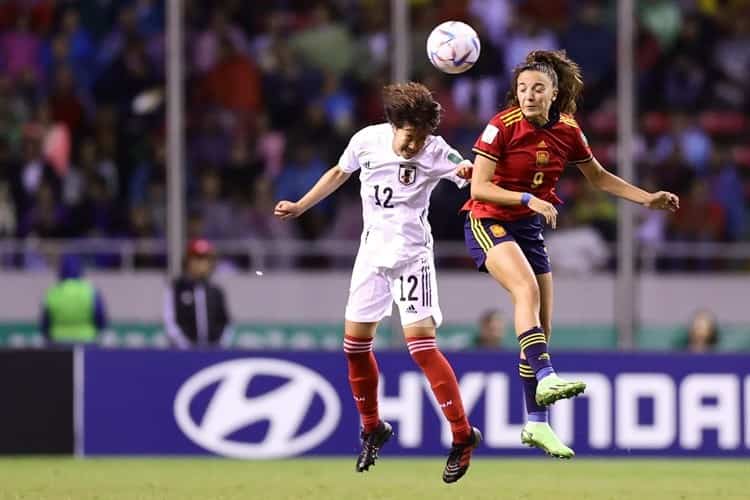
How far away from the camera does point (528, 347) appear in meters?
10.1

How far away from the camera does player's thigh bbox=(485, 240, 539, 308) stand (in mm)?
10188

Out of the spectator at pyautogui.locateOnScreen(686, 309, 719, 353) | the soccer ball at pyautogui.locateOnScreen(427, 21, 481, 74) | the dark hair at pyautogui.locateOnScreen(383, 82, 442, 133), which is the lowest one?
the spectator at pyautogui.locateOnScreen(686, 309, 719, 353)

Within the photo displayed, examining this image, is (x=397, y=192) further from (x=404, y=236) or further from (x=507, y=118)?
(x=507, y=118)

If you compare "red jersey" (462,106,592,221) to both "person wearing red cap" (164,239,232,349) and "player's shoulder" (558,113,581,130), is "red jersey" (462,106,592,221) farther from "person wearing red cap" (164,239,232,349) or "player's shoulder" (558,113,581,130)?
"person wearing red cap" (164,239,232,349)

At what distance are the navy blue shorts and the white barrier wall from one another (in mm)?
7644

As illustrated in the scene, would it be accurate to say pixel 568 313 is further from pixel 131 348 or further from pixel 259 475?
pixel 259 475

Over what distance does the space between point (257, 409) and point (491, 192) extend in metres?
5.71

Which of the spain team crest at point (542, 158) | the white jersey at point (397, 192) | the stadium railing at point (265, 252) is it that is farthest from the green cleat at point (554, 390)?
the stadium railing at point (265, 252)

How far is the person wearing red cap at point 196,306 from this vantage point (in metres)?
15.9

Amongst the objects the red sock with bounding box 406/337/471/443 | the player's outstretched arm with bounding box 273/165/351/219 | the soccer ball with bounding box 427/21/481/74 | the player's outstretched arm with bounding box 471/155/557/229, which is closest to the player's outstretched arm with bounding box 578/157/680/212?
the player's outstretched arm with bounding box 471/155/557/229

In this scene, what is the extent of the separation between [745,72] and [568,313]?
395 centimetres

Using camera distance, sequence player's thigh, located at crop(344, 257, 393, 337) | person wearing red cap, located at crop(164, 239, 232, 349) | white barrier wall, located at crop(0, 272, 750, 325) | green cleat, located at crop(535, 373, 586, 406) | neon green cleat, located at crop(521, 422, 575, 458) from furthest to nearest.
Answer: white barrier wall, located at crop(0, 272, 750, 325), person wearing red cap, located at crop(164, 239, 232, 349), player's thigh, located at crop(344, 257, 393, 337), neon green cleat, located at crop(521, 422, 575, 458), green cleat, located at crop(535, 373, 586, 406)

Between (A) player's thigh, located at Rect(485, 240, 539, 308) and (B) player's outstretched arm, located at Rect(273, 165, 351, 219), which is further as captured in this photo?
(B) player's outstretched arm, located at Rect(273, 165, 351, 219)

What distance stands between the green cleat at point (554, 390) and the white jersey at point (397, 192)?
1385 mm
